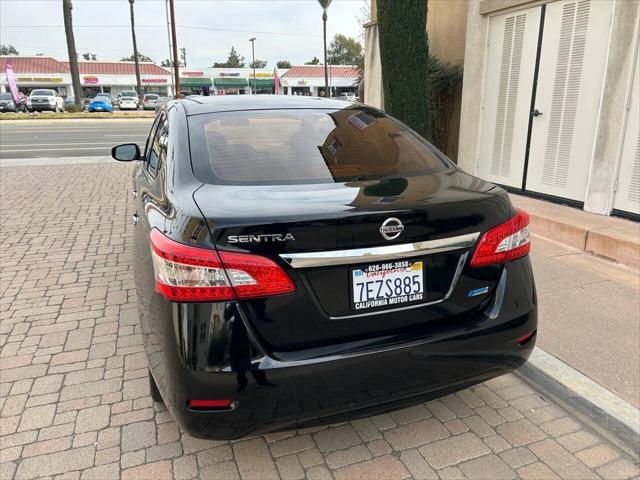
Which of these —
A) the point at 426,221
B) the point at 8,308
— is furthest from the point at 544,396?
the point at 8,308

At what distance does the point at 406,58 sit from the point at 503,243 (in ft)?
19.1

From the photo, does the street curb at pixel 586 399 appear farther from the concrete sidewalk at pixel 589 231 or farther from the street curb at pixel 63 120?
the street curb at pixel 63 120

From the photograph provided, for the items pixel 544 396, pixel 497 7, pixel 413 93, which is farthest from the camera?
pixel 413 93

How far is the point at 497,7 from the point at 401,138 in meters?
4.98

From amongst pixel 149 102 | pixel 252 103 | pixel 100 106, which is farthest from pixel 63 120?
pixel 252 103

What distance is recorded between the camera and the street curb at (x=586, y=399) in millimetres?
2473

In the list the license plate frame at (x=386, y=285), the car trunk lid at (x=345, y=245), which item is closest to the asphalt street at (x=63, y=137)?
the car trunk lid at (x=345, y=245)

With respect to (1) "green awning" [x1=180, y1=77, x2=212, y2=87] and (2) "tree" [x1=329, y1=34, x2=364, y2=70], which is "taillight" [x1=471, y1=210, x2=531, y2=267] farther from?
(2) "tree" [x1=329, y1=34, x2=364, y2=70]

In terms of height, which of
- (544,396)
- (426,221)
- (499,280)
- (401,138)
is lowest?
(544,396)

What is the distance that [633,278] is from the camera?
436 centimetres

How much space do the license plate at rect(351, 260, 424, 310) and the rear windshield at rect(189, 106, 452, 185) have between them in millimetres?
558

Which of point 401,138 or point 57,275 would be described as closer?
point 401,138

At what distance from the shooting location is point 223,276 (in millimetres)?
1811

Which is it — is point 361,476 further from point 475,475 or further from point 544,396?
point 544,396
